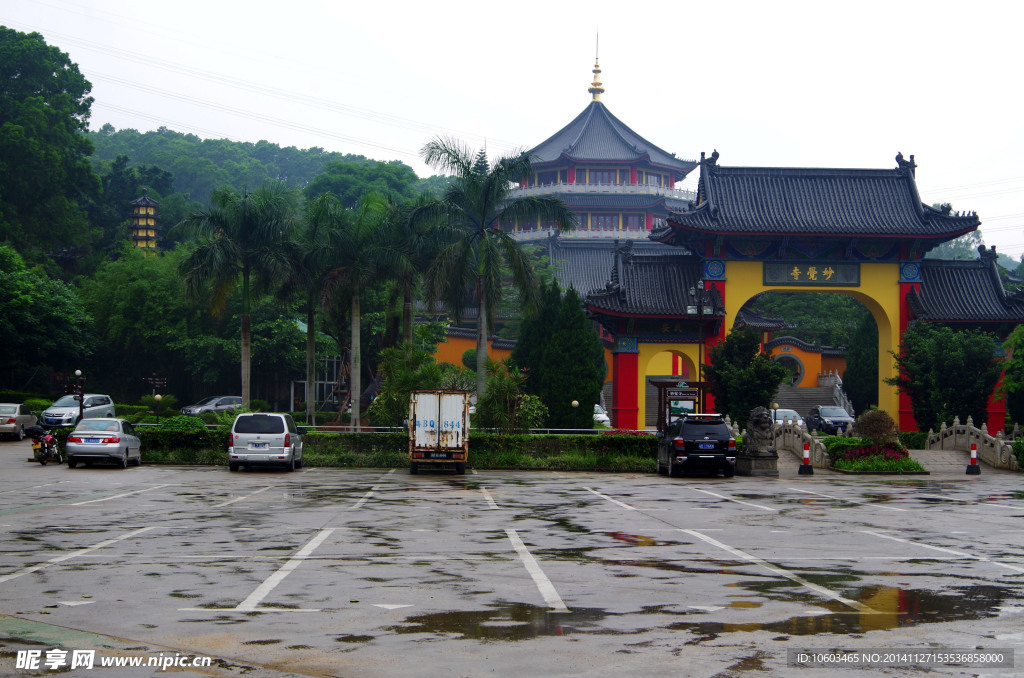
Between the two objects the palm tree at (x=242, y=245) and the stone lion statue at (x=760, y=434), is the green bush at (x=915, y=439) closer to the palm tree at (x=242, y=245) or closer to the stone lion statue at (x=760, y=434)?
the stone lion statue at (x=760, y=434)

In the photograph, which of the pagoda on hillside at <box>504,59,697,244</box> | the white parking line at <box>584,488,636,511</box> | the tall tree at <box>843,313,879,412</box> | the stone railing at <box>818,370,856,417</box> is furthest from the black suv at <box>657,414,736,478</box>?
the pagoda on hillside at <box>504,59,697,244</box>

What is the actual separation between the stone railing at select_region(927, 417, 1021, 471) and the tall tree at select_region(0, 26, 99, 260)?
51.8 m

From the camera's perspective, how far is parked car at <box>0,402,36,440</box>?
40.4 metres

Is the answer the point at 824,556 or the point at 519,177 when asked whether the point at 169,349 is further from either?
the point at 824,556

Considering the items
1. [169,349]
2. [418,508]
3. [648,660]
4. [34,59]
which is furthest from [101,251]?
[648,660]

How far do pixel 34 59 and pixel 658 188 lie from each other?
45792mm

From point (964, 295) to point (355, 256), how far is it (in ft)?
87.1

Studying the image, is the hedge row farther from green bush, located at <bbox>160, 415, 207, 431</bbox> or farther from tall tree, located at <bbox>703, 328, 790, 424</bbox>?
tall tree, located at <bbox>703, 328, 790, 424</bbox>

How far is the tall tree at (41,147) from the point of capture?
200 feet

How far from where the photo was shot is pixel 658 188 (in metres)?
81.4

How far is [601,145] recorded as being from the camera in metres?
82.1

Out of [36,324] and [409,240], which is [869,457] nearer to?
[409,240]

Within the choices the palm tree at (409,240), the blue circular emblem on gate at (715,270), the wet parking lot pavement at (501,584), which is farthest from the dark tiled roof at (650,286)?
the wet parking lot pavement at (501,584)

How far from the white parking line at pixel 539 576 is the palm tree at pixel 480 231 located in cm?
2562
